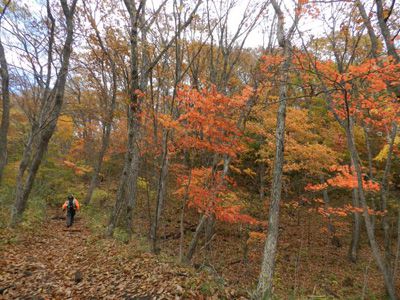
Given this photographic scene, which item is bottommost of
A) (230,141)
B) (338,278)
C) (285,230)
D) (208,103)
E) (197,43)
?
(338,278)

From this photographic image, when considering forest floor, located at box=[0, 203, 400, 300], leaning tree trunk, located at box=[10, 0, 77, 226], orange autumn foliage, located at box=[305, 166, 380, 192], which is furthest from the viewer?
leaning tree trunk, located at box=[10, 0, 77, 226]

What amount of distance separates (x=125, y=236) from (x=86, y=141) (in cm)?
1357

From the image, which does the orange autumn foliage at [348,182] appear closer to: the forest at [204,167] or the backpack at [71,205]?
the forest at [204,167]

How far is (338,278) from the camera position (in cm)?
1144

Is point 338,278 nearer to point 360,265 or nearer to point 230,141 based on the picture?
point 360,265

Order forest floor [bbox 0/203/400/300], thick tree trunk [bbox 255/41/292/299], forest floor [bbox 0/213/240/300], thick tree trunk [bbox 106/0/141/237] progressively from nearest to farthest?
forest floor [bbox 0/213/240/300] < forest floor [bbox 0/203/400/300] < thick tree trunk [bbox 255/41/292/299] < thick tree trunk [bbox 106/0/141/237]

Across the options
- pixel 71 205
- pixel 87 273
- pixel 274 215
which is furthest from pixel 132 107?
pixel 71 205

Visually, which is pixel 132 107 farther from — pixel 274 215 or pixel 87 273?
pixel 274 215

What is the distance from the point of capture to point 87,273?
6074mm

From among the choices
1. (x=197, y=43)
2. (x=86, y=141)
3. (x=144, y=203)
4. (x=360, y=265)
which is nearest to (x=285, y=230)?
(x=360, y=265)

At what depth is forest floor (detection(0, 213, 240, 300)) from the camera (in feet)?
16.2

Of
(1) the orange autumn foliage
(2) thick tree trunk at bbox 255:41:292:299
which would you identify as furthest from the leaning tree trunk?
(1) the orange autumn foliage

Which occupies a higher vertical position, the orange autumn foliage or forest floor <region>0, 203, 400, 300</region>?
the orange autumn foliage

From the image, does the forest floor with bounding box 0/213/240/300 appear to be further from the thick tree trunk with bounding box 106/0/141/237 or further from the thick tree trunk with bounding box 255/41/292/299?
the thick tree trunk with bounding box 255/41/292/299
